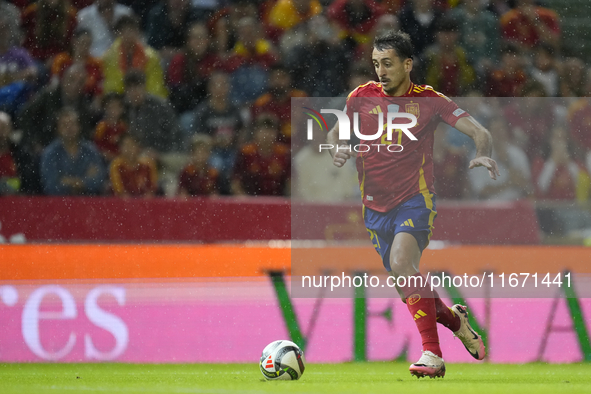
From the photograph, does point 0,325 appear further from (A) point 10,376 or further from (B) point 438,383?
(B) point 438,383

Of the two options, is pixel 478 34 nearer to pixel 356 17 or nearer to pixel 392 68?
pixel 356 17

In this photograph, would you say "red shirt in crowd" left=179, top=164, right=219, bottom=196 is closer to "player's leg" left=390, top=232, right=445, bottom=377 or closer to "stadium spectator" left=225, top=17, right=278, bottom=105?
"stadium spectator" left=225, top=17, right=278, bottom=105

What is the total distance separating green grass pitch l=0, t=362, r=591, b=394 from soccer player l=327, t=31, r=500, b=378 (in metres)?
0.44

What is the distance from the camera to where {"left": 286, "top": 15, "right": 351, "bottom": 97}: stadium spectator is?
29.3 ft

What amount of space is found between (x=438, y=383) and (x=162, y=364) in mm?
2261

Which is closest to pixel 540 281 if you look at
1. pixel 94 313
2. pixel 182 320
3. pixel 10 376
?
pixel 182 320

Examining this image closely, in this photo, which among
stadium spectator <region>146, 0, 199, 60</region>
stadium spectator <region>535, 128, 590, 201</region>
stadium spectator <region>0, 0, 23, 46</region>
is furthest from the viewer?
stadium spectator <region>146, 0, 199, 60</region>

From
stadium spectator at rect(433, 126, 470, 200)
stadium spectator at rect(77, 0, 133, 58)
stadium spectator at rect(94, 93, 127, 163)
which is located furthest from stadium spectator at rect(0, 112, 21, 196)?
stadium spectator at rect(433, 126, 470, 200)

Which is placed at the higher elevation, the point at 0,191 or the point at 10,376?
the point at 0,191

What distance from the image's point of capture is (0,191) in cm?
813

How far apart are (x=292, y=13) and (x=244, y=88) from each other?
1.06m

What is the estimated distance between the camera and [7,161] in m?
8.33

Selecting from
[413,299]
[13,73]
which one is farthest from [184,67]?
[413,299]

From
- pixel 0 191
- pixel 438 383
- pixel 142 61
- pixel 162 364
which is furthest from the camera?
pixel 142 61
